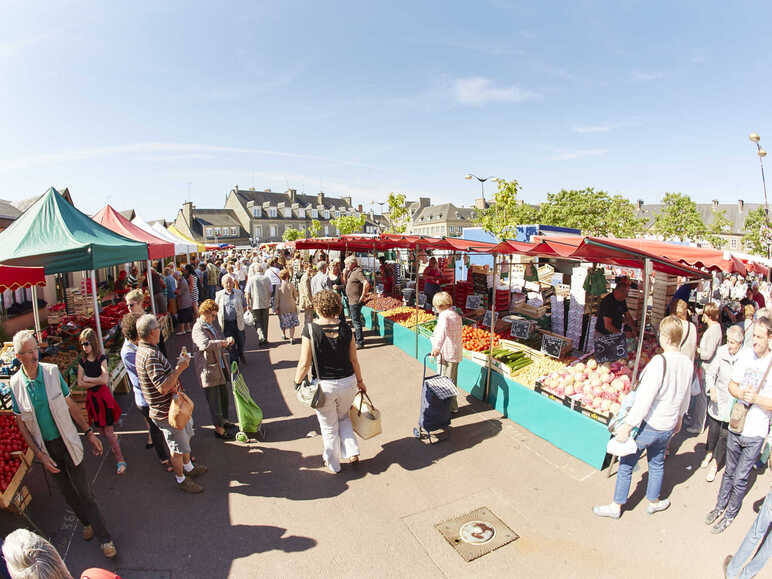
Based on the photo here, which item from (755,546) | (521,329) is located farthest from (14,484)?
(521,329)

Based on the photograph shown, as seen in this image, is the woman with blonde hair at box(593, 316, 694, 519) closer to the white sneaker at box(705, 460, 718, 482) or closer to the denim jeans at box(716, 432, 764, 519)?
the denim jeans at box(716, 432, 764, 519)

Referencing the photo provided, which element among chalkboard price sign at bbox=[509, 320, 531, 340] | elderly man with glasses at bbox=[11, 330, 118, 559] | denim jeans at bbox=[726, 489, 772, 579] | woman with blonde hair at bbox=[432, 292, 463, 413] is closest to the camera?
denim jeans at bbox=[726, 489, 772, 579]

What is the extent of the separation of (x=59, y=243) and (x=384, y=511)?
18.1ft

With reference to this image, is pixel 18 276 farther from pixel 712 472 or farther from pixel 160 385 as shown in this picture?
pixel 712 472

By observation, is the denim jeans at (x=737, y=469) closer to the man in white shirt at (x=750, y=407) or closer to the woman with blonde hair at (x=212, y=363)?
the man in white shirt at (x=750, y=407)

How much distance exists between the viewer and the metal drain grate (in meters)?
3.28

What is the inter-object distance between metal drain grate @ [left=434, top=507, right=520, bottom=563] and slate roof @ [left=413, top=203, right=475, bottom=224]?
7219 centimetres

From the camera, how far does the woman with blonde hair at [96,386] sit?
4078mm

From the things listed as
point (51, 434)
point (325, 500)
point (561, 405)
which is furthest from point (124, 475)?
point (561, 405)

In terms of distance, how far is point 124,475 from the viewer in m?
4.29

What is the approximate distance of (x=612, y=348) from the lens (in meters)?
6.24

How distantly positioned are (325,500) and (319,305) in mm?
2005

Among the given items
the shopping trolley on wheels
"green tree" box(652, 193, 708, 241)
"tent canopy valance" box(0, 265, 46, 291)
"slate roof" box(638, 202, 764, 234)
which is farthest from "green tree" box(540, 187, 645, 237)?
"tent canopy valance" box(0, 265, 46, 291)

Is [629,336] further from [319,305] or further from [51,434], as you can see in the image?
[51,434]
